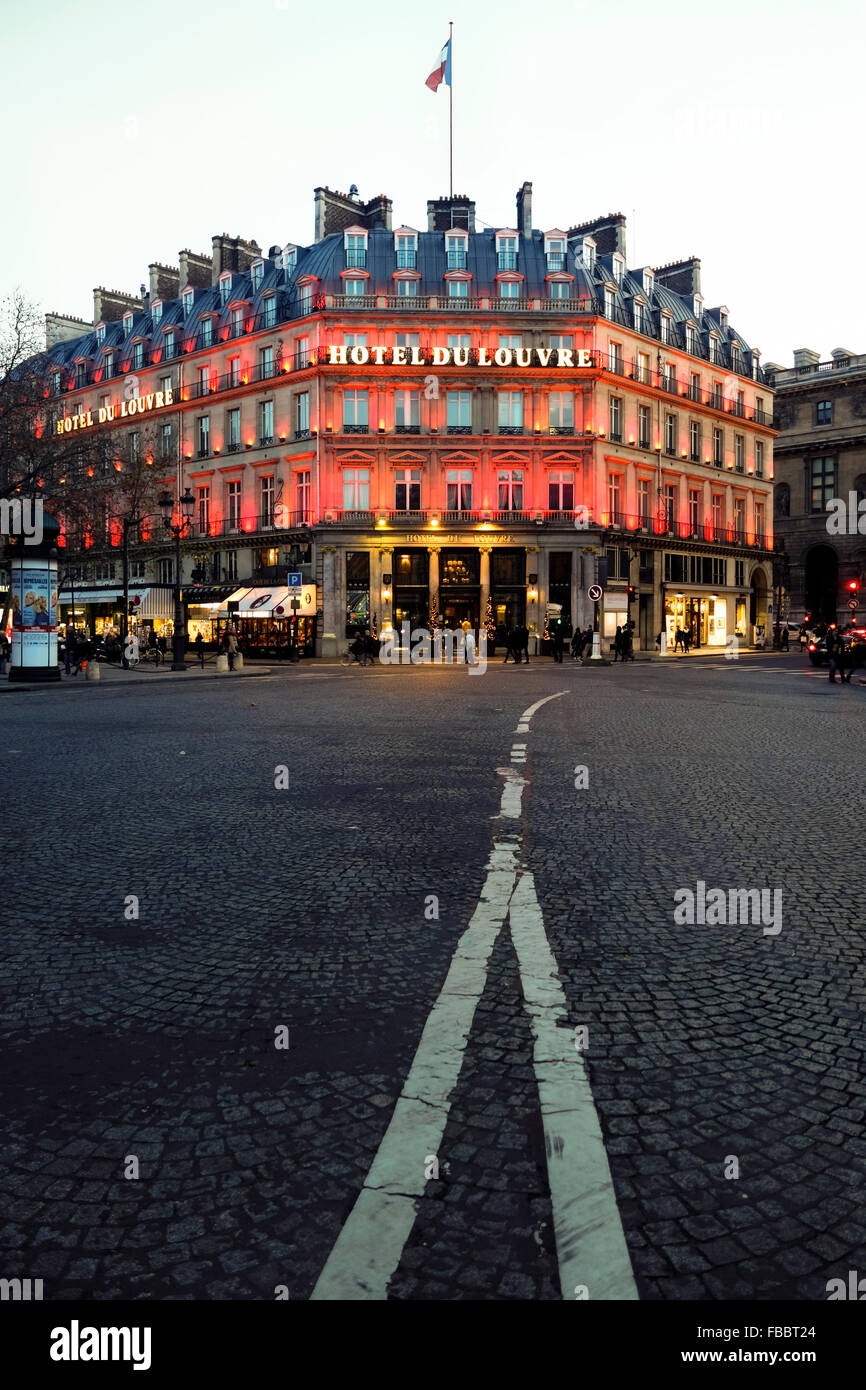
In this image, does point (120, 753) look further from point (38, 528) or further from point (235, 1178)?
point (38, 528)

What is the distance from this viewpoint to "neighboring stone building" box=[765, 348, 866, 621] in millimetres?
62562

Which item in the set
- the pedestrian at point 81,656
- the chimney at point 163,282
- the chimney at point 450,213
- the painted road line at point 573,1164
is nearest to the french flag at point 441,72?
the chimney at point 450,213

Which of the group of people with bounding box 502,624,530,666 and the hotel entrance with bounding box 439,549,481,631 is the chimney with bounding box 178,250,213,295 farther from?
the group of people with bounding box 502,624,530,666

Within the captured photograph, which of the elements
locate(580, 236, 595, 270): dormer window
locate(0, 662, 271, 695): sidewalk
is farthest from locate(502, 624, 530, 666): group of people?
locate(580, 236, 595, 270): dormer window

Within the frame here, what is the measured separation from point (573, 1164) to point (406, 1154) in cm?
44

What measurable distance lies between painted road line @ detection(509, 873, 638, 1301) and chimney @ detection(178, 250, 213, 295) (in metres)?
61.1

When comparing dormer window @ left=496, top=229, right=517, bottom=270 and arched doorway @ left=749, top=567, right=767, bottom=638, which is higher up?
dormer window @ left=496, top=229, right=517, bottom=270

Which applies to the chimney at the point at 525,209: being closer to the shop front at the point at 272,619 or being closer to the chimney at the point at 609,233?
the chimney at the point at 609,233

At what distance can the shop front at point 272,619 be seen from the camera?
45.2 meters

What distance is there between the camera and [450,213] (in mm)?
48469

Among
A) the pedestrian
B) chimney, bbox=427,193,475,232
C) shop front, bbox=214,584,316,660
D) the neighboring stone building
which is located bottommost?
the pedestrian

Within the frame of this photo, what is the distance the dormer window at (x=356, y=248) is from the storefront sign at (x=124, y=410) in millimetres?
14455

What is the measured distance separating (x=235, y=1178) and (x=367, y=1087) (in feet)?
1.78
